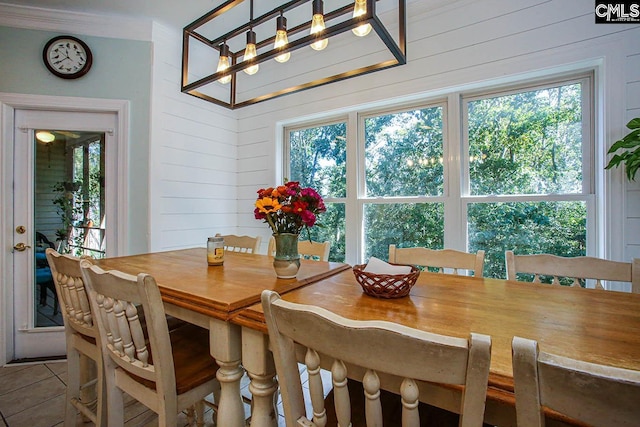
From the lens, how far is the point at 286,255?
136 cm

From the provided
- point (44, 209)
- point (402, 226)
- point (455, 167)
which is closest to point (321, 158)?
point (402, 226)

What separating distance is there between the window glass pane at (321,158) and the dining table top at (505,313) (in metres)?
1.76

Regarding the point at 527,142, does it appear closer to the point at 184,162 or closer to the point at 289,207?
the point at 289,207

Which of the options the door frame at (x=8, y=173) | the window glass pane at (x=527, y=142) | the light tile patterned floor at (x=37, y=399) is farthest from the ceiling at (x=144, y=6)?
the light tile patterned floor at (x=37, y=399)

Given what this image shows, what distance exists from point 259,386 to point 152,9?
2939 mm

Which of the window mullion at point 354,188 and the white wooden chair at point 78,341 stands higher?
the window mullion at point 354,188

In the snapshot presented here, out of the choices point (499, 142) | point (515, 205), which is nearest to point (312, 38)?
point (499, 142)

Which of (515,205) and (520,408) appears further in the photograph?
(515,205)

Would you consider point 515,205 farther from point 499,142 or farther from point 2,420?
point 2,420

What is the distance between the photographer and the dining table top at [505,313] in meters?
0.69

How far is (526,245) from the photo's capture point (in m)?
2.15

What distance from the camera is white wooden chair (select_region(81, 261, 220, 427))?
996mm

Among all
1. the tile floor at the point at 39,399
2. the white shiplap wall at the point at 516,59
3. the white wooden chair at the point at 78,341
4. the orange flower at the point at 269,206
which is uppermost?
the white shiplap wall at the point at 516,59

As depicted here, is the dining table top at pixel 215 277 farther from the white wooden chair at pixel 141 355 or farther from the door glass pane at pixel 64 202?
the door glass pane at pixel 64 202
